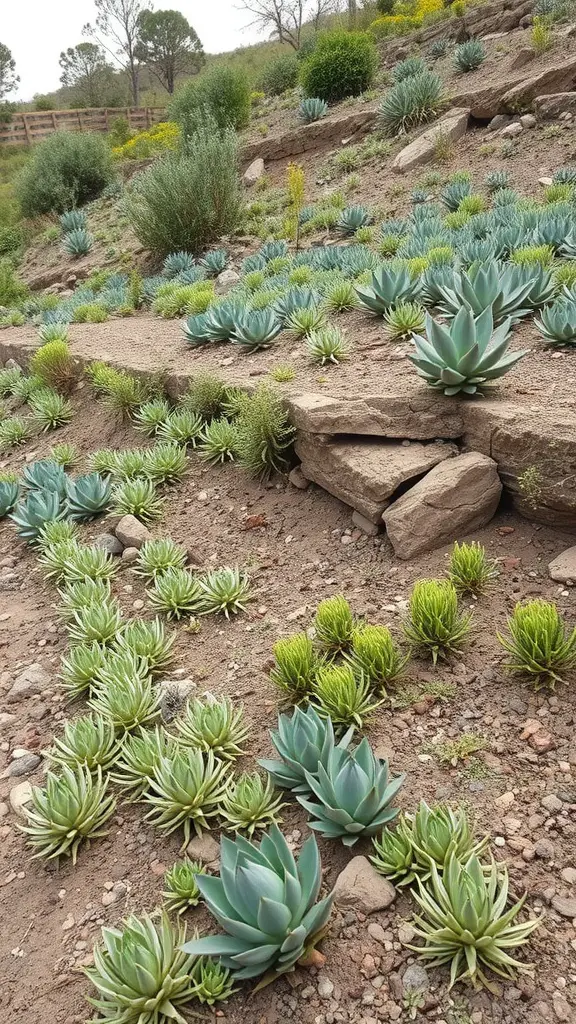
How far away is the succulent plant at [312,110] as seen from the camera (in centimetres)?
1437

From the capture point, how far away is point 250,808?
237 cm

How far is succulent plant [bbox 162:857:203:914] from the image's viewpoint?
7.13 feet

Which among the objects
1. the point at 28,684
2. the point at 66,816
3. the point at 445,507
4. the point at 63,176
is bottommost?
the point at 28,684

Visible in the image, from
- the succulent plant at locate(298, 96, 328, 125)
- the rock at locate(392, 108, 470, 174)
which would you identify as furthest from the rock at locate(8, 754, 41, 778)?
the succulent plant at locate(298, 96, 328, 125)

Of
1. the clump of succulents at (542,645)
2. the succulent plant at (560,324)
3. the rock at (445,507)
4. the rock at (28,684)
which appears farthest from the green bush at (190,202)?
the clump of succulents at (542,645)

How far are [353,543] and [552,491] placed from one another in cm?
115

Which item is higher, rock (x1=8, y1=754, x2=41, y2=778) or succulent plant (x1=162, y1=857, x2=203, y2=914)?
succulent plant (x1=162, y1=857, x2=203, y2=914)

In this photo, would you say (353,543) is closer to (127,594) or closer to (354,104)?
(127,594)

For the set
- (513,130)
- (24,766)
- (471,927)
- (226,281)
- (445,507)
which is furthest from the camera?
(513,130)

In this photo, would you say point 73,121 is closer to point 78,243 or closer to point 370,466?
point 78,243

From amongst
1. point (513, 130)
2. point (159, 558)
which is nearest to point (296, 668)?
point (159, 558)

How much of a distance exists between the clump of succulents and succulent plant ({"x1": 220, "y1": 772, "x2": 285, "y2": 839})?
1.13m

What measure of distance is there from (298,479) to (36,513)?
2.01 meters

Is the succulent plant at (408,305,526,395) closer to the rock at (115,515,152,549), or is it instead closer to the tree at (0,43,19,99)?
the rock at (115,515,152,549)
